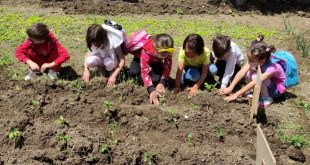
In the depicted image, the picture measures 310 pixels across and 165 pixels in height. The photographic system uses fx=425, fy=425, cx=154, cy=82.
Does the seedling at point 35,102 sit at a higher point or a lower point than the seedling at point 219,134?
higher

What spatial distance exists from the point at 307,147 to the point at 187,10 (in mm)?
4756

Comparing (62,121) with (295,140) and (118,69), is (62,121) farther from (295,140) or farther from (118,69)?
(295,140)

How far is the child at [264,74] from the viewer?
4727mm

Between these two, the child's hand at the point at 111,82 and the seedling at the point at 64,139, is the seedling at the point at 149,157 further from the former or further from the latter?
the child's hand at the point at 111,82

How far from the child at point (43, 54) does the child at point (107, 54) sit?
12.9 inches

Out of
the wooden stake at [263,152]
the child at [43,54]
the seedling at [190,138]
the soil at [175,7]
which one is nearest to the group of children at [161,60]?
the child at [43,54]

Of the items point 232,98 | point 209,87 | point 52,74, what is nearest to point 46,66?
point 52,74

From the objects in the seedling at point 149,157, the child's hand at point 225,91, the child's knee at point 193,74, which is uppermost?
the child's knee at point 193,74

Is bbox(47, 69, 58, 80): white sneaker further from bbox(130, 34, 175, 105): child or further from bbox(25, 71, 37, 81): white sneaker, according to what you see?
bbox(130, 34, 175, 105): child

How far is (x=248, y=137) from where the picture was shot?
4.38 metres

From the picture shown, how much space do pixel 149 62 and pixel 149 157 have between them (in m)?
1.65

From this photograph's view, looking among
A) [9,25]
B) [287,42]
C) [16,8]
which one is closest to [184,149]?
[287,42]

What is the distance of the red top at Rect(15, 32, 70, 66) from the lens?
5.35m

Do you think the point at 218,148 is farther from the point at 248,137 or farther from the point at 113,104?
the point at 113,104
